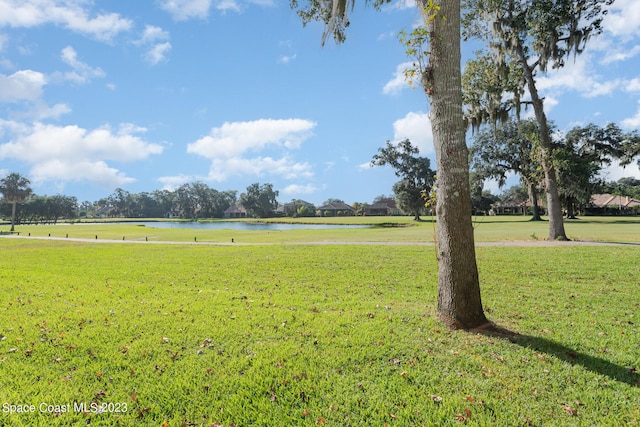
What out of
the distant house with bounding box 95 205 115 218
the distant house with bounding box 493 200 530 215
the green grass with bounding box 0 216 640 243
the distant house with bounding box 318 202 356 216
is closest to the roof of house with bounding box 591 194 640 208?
the distant house with bounding box 493 200 530 215

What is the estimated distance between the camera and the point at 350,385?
3486 millimetres

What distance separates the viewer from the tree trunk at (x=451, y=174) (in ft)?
16.0

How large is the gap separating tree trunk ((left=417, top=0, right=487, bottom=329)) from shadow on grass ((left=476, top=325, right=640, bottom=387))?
1.17ft

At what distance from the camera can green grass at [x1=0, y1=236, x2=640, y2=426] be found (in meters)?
3.11

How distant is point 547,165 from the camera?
1658cm

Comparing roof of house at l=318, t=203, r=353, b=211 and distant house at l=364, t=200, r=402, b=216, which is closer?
distant house at l=364, t=200, r=402, b=216

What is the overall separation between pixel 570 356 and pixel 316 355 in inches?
122

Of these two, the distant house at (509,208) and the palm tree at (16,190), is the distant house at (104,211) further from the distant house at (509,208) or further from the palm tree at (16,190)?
the distant house at (509,208)

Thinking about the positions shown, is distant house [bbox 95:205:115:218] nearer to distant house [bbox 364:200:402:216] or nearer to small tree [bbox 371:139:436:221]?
distant house [bbox 364:200:402:216]

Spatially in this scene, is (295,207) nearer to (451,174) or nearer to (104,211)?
(104,211)

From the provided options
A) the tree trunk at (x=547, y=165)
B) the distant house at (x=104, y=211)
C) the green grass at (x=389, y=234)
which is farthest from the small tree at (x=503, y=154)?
the distant house at (x=104, y=211)

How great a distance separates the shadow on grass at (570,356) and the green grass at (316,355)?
1.1 inches

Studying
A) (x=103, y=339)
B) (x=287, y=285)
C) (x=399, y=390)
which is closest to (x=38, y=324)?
(x=103, y=339)

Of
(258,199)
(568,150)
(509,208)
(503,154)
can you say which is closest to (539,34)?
(568,150)
